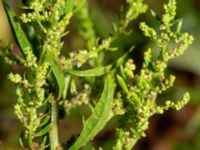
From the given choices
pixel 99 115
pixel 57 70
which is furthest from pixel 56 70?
pixel 99 115

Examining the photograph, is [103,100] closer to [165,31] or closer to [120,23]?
[165,31]

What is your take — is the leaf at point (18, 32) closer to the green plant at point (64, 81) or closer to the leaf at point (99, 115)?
the green plant at point (64, 81)

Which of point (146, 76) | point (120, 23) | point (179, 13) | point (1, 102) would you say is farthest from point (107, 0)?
point (146, 76)

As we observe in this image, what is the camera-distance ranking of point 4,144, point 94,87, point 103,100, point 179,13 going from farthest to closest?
point 179,13
point 4,144
point 94,87
point 103,100

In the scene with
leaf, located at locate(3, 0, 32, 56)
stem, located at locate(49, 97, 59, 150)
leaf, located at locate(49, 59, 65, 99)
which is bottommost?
stem, located at locate(49, 97, 59, 150)

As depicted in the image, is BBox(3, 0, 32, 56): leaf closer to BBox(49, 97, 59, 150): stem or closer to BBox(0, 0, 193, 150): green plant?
BBox(0, 0, 193, 150): green plant

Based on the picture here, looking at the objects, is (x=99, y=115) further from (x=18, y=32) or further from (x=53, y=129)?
(x=18, y=32)

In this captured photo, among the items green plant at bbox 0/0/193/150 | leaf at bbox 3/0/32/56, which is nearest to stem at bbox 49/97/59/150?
green plant at bbox 0/0/193/150

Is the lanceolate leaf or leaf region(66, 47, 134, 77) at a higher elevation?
the lanceolate leaf
